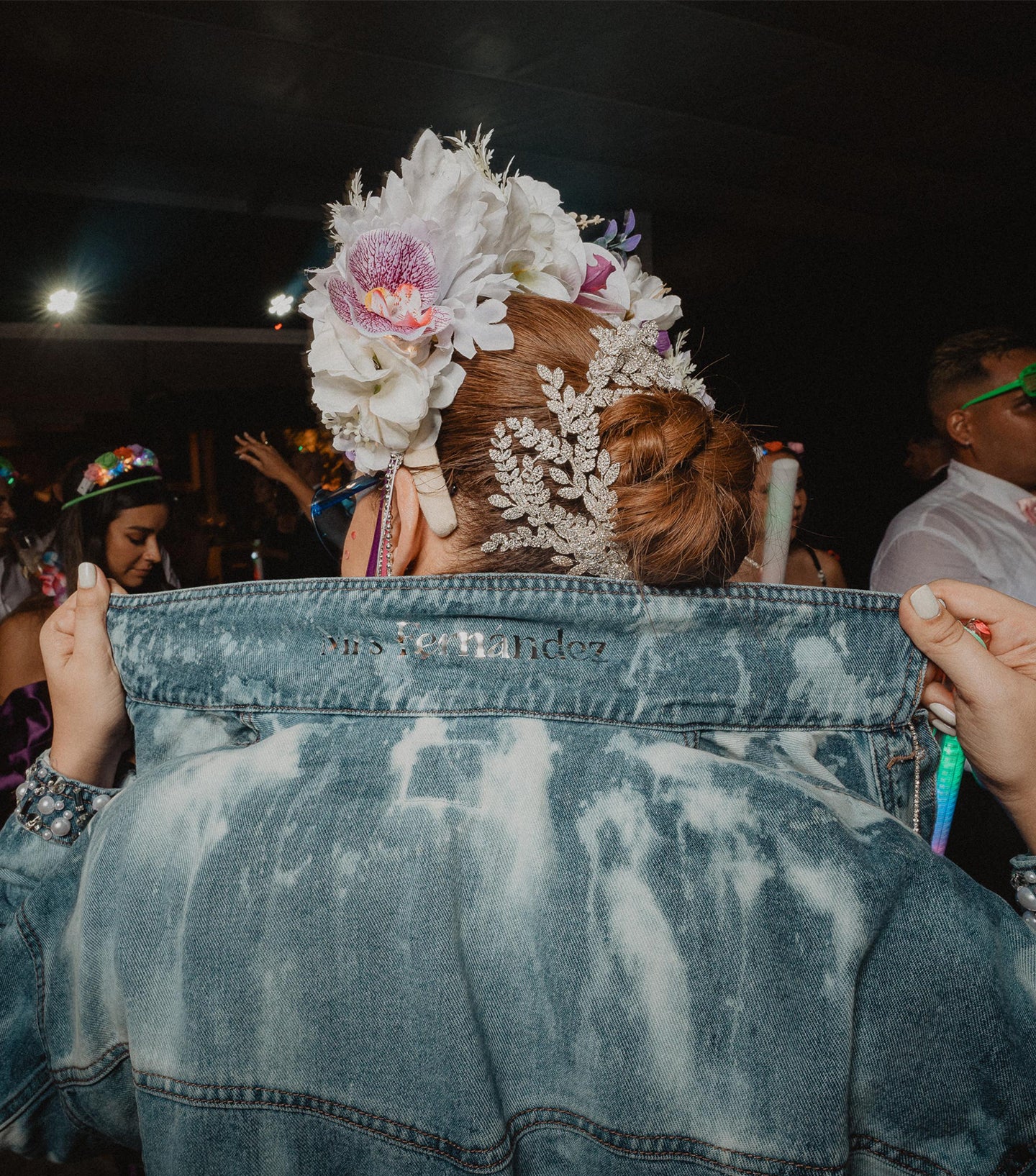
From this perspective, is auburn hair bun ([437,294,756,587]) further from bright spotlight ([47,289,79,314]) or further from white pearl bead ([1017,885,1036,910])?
bright spotlight ([47,289,79,314])

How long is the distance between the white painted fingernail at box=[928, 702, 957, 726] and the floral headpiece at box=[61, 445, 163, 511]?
2870 millimetres

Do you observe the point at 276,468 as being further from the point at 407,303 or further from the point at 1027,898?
the point at 1027,898

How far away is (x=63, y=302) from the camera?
440 cm

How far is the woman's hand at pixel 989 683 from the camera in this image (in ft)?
2.56

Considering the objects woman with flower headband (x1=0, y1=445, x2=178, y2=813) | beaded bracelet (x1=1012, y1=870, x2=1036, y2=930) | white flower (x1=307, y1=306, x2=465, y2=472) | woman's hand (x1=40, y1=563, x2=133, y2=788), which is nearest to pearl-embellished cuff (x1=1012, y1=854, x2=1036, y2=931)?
beaded bracelet (x1=1012, y1=870, x2=1036, y2=930)

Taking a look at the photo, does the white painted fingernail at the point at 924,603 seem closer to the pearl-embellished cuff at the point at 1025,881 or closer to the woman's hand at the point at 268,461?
the pearl-embellished cuff at the point at 1025,881

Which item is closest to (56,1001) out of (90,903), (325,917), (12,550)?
(90,903)

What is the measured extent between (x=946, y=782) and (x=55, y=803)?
100 centimetres

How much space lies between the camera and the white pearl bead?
748 mm

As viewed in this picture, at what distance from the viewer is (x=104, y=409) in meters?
5.41

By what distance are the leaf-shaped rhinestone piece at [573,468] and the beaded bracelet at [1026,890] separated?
1.58 ft

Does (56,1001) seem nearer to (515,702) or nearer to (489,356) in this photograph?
(515,702)

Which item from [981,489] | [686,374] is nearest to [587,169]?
[981,489]

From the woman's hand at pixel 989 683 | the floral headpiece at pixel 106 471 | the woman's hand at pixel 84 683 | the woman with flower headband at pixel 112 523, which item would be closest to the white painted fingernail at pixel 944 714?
the woman's hand at pixel 989 683
